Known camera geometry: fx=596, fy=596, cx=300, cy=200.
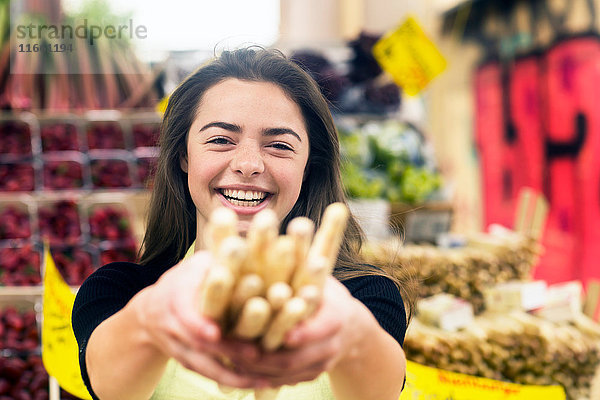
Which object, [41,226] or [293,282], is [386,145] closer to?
[41,226]

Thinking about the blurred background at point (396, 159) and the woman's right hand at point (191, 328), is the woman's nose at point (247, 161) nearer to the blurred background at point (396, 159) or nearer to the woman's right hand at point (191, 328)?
the woman's right hand at point (191, 328)

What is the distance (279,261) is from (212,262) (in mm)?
90

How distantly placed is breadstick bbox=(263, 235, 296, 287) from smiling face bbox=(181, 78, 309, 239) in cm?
44

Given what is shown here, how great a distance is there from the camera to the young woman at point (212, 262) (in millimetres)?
699

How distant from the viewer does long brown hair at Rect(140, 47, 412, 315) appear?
1.24 m

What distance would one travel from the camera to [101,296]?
45.0 inches

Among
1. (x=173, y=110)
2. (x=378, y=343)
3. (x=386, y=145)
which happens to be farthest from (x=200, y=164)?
(x=386, y=145)

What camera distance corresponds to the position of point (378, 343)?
2.77ft

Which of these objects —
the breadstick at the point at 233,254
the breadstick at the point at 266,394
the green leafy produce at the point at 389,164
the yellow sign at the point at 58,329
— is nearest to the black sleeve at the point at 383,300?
the breadstick at the point at 266,394

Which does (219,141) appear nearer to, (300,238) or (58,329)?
(300,238)

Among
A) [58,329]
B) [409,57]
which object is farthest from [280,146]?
[409,57]

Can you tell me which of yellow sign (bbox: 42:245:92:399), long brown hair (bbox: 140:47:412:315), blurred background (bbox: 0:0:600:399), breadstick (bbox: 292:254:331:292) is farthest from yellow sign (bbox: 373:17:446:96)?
breadstick (bbox: 292:254:331:292)

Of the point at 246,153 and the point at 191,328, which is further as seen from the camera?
the point at 246,153

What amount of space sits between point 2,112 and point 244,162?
2788 mm
